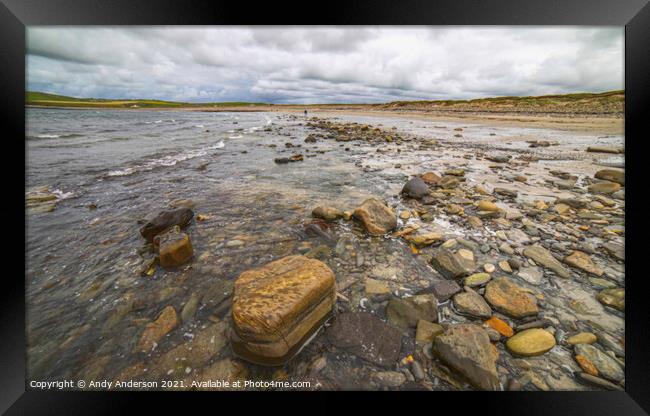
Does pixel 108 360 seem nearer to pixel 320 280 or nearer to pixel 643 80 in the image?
pixel 320 280

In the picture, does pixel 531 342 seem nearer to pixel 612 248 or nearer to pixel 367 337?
pixel 367 337

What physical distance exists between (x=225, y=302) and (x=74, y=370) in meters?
1.30

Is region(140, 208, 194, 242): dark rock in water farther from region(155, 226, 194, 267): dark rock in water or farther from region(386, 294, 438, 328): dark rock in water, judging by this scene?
region(386, 294, 438, 328): dark rock in water

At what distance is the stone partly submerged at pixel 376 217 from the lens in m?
4.19

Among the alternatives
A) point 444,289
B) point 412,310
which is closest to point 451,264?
point 444,289

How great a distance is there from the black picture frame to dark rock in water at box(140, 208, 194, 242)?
2107 mm

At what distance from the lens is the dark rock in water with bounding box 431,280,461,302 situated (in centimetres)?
270

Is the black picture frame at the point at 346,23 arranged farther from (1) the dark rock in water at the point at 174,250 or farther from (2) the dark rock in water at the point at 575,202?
(2) the dark rock in water at the point at 575,202

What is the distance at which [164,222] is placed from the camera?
14.1 feet

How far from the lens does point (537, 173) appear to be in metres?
7.73

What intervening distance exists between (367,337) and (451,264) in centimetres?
166

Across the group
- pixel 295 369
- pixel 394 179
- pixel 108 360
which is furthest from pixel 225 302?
pixel 394 179

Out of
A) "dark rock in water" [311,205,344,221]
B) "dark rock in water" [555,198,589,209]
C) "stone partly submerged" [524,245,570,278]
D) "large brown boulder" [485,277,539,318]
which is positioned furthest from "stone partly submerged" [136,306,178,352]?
"dark rock in water" [555,198,589,209]

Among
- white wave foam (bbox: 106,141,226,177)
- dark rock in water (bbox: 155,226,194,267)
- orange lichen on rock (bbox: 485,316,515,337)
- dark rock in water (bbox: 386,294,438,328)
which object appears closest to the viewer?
orange lichen on rock (bbox: 485,316,515,337)
